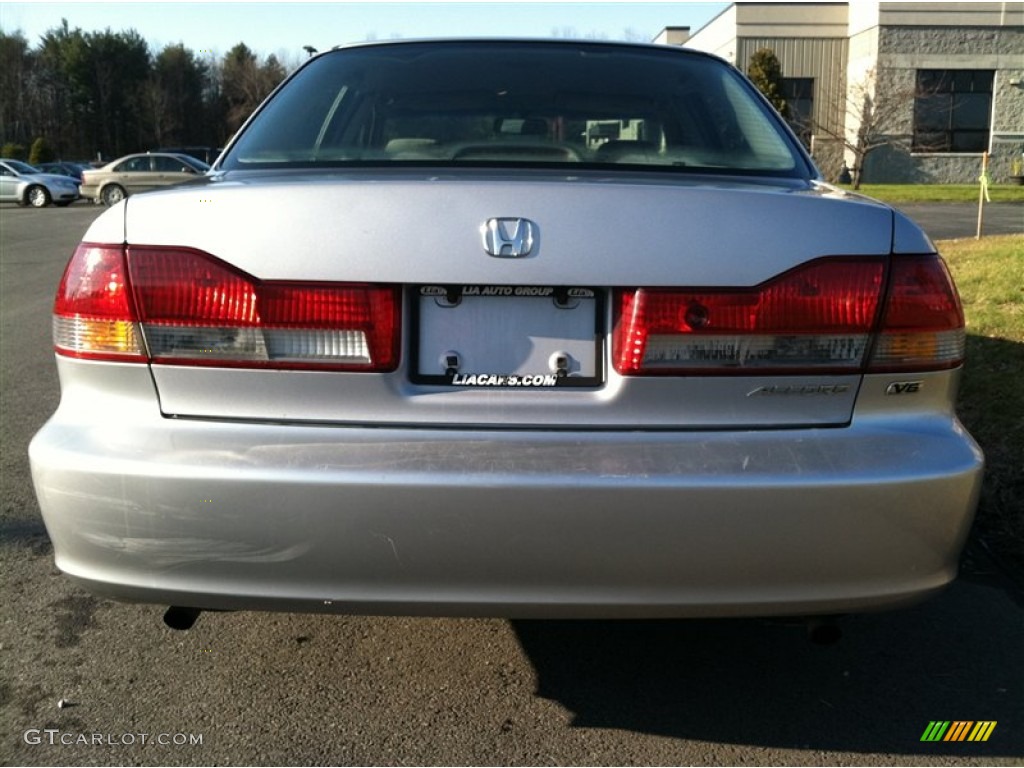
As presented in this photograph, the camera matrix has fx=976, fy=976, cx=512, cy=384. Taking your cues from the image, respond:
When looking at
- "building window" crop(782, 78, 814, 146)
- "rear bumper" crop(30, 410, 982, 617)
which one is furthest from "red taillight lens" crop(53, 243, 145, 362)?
"building window" crop(782, 78, 814, 146)

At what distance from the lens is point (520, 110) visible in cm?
312

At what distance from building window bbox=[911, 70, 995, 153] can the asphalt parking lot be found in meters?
36.1

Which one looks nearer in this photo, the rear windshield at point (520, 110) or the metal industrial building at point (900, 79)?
the rear windshield at point (520, 110)

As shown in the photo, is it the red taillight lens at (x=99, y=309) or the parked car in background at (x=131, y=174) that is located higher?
the parked car in background at (x=131, y=174)

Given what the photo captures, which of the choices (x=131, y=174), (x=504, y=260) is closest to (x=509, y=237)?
(x=504, y=260)

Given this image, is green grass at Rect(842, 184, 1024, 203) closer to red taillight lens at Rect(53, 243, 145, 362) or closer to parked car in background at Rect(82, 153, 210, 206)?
parked car in background at Rect(82, 153, 210, 206)

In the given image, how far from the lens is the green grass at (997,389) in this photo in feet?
12.4

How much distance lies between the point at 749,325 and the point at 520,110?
138 centimetres

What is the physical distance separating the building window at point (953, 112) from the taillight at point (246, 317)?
1462 inches

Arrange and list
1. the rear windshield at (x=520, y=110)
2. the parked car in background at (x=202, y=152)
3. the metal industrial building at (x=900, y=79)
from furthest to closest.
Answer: the metal industrial building at (x=900, y=79) → the parked car in background at (x=202, y=152) → the rear windshield at (x=520, y=110)

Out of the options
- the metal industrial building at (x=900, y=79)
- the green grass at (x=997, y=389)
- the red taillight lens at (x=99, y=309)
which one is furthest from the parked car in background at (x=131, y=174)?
the red taillight lens at (x=99, y=309)

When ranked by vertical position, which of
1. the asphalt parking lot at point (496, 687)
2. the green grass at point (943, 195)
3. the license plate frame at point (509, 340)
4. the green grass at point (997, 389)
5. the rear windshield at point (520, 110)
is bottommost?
the asphalt parking lot at point (496, 687)

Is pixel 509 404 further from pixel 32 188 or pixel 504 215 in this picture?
pixel 32 188

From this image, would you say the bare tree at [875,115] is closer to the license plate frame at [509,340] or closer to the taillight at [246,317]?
the license plate frame at [509,340]
